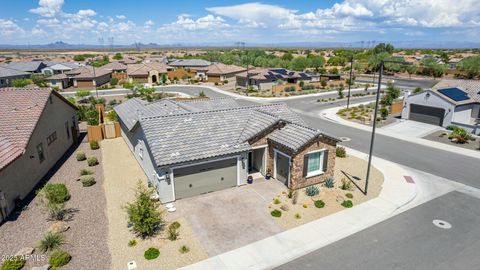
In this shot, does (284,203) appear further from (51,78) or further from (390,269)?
(51,78)

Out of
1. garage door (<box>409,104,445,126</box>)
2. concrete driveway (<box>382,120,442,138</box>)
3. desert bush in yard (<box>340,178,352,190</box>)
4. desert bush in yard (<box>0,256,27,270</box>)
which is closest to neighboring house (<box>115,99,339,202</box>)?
desert bush in yard (<box>340,178,352,190</box>)

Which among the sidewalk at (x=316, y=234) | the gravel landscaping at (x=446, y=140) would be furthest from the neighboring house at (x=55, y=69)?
the gravel landscaping at (x=446, y=140)

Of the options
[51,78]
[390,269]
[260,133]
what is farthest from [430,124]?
[51,78]

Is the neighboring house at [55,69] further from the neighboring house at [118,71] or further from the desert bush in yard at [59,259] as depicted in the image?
the desert bush in yard at [59,259]

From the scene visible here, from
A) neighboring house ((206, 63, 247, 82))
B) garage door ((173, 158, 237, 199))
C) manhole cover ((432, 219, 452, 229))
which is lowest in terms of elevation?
manhole cover ((432, 219, 452, 229))

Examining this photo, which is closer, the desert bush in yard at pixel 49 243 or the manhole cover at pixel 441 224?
the desert bush in yard at pixel 49 243

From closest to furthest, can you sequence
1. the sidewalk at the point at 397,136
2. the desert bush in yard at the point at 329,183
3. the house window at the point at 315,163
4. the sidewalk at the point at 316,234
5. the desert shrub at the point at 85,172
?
the sidewalk at the point at 316,234 < the house window at the point at 315,163 < the desert bush in yard at the point at 329,183 < the desert shrub at the point at 85,172 < the sidewalk at the point at 397,136

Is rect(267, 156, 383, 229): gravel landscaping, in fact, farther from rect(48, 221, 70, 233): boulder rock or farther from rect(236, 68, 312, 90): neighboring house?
rect(236, 68, 312, 90): neighboring house

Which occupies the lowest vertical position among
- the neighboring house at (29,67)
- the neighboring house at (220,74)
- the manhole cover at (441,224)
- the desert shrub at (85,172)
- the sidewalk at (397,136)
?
the manhole cover at (441,224)
